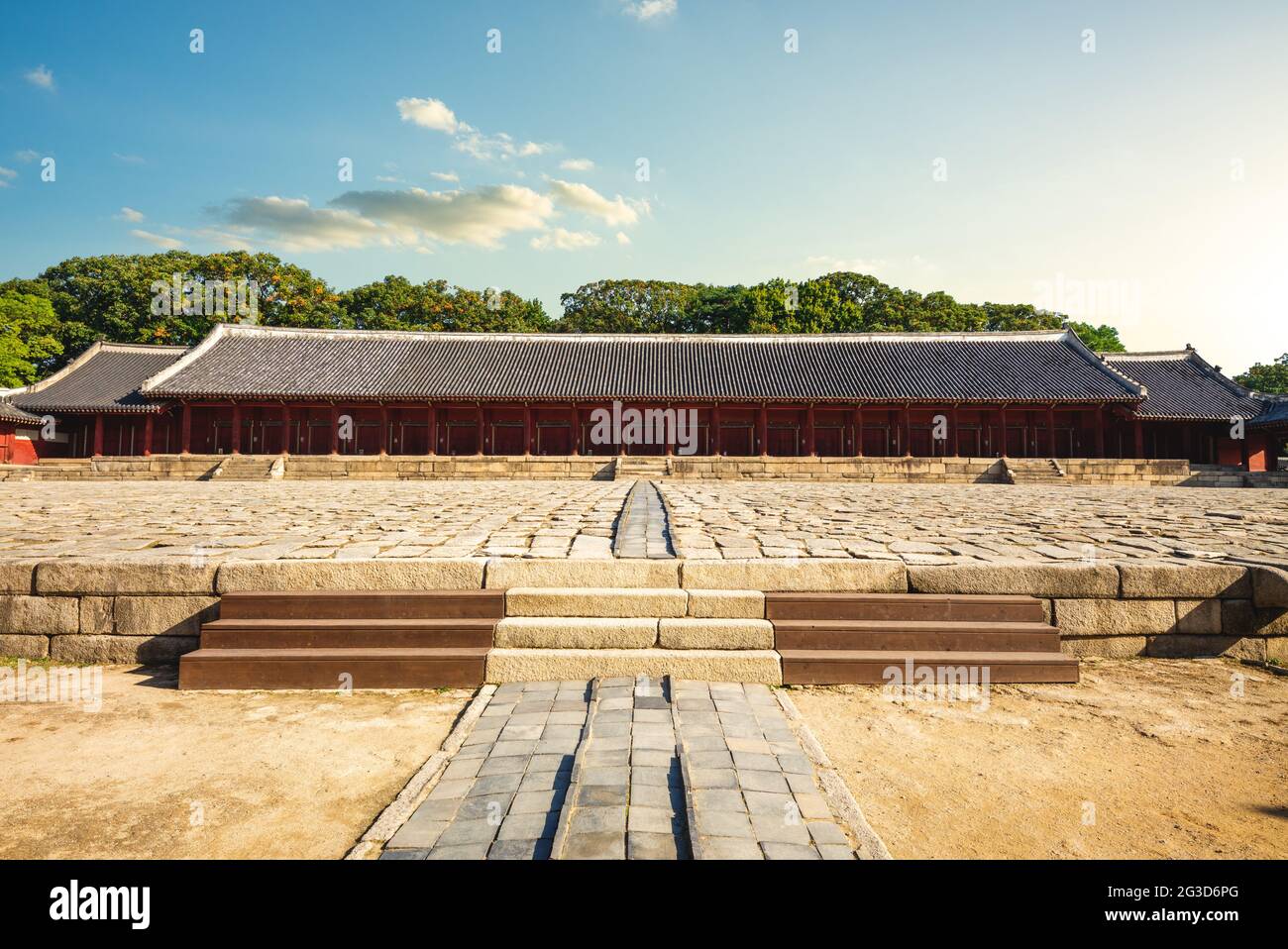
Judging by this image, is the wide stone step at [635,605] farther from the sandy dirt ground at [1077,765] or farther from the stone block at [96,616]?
the stone block at [96,616]

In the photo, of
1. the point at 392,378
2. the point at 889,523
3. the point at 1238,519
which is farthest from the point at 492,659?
the point at 392,378

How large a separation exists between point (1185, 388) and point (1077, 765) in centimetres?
3332

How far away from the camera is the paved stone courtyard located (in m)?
5.75

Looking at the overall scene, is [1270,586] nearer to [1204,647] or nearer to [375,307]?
[1204,647]

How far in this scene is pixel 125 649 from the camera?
4918 mm

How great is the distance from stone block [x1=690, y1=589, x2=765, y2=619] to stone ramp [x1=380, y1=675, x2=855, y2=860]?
83 centimetres

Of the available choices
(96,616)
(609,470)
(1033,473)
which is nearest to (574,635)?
(96,616)

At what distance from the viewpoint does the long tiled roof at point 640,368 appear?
1000 inches

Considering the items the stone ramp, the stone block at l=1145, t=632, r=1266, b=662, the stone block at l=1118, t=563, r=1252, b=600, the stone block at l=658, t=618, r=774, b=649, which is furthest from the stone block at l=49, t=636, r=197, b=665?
the stone block at l=1145, t=632, r=1266, b=662

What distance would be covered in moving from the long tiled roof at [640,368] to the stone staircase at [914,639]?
66.9 ft

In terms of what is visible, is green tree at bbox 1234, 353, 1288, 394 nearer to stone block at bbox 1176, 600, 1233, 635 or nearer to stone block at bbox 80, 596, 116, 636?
stone block at bbox 1176, 600, 1233, 635

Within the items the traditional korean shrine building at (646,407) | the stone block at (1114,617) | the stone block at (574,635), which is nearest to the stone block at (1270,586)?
the stone block at (1114,617)

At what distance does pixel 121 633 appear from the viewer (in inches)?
194

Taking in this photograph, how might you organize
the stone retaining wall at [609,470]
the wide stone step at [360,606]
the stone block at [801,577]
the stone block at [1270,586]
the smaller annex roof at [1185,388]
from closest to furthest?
the wide stone step at [360,606]
the stone block at [1270,586]
the stone block at [801,577]
the stone retaining wall at [609,470]
the smaller annex roof at [1185,388]
